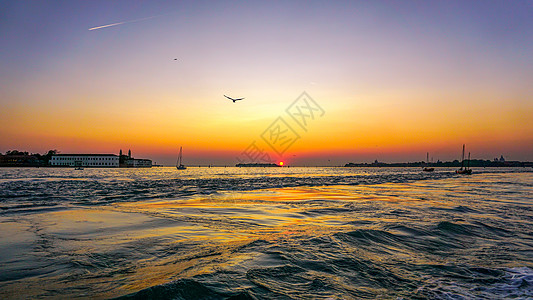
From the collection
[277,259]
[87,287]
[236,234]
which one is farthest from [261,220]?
[87,287]

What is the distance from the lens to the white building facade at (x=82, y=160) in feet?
575

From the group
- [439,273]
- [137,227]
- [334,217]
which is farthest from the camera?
[334,217]

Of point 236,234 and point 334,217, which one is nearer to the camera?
point 236,234

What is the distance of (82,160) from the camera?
177m

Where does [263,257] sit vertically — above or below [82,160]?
above

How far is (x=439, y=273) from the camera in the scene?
6.29 meters

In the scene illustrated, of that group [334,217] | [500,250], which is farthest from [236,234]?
[500,250]

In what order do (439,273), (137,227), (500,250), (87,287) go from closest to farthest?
(87,287) < (439,273) < (500,250) < (137,227)

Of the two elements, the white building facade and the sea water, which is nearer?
the sea water

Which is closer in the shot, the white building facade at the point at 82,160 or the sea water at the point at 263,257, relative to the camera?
the sea water at the point at 263,257

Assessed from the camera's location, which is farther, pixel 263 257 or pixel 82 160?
pixel 82 160

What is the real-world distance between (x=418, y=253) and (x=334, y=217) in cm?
553

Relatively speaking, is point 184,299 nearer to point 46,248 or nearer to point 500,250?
point 46,248

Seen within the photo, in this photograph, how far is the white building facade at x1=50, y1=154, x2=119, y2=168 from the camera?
175375mm
